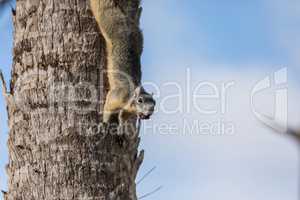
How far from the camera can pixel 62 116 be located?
98.0 inches

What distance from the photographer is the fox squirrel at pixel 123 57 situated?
2790 mm

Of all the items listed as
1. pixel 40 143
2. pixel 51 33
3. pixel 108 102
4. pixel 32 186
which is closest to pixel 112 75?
pixel 108 102

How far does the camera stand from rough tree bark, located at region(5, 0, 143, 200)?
7.92 feet

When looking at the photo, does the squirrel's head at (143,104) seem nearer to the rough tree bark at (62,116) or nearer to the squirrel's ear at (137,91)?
the squirrel's ear at (137,91)

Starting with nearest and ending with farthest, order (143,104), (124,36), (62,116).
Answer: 1. (62,116)
2. (143,104)
3. (124,36)

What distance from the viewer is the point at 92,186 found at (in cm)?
241

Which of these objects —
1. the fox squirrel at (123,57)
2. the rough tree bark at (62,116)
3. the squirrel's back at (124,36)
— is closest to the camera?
the rough tree bark at (62,116)

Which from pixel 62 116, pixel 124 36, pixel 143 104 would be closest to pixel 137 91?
pixel 143 104

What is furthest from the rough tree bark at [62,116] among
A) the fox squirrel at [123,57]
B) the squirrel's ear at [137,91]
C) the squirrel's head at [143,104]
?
the squirrel's ear at [137,91]

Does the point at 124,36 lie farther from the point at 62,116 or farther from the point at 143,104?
the point at 62,116

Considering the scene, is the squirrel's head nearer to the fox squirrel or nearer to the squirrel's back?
the fox squirrel

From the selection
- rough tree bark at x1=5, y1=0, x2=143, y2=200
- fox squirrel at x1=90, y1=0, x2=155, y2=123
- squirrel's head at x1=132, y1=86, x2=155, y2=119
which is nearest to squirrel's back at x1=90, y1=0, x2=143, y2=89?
fox squirrel at x1=90, y1=0, x2=155, y2=123

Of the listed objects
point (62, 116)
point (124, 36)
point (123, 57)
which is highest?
point (124, 36)

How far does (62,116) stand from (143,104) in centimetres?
69
